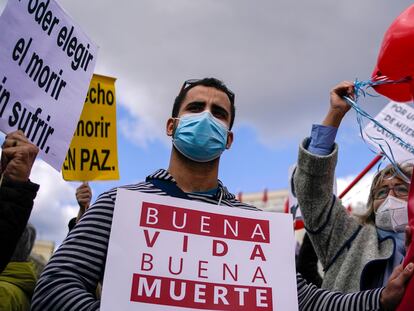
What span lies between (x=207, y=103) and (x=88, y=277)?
35.7 inches

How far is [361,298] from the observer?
165cm

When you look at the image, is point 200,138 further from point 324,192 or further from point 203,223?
point 324,192

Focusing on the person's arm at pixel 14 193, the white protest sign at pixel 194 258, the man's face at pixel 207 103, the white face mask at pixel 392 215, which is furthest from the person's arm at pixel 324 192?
the person's arm at pixel 14 193

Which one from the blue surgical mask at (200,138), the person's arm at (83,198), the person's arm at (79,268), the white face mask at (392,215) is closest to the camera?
the person's arm at (79,268)

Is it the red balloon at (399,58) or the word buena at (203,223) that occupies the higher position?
the red balloon at (399,58)

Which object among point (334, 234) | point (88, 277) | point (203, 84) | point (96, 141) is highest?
point (96, 141)

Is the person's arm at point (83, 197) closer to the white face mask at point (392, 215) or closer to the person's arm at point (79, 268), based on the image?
the white face mask at point (392, 215)

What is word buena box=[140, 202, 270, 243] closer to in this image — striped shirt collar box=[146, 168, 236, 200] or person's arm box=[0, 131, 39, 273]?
striped shirt collar box=[146, 168, 236, 200]

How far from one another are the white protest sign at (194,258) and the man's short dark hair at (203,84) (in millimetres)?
598

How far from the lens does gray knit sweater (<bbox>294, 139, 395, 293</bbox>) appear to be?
2287 mm

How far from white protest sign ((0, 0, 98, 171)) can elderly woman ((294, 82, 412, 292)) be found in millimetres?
1184

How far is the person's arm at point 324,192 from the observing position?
7.55ft

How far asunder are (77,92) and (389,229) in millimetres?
1735

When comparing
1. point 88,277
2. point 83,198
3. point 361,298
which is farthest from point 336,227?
point 83,198
